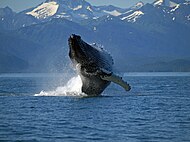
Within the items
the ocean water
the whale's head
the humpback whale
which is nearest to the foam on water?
the humpback whale

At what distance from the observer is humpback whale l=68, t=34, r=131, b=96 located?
94.7ft

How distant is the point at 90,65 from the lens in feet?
97.5

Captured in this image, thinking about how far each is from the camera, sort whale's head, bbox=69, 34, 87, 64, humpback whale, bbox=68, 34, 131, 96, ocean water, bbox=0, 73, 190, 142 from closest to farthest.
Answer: ocean water, bbox=0, 73, 190, 142 < whale's head, bbox=69, 34, 87, 64 < humpback whale, bbox=68, 34, 131, 96

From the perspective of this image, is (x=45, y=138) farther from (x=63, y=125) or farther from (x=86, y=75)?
(x=86, y=75)

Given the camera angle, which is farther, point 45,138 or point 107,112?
point 107,112

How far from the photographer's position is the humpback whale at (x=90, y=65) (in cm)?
2886

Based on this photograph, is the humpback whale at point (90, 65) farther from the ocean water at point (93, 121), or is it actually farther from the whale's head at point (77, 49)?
the ocean water at point (93, 121)

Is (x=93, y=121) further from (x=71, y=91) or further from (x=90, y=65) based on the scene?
(x=71, y=91)

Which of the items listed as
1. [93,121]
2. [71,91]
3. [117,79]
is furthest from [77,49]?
[71,91]

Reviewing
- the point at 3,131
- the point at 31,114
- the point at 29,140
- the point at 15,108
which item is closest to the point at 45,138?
the point at 29,140

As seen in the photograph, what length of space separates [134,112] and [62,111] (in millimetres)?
3816

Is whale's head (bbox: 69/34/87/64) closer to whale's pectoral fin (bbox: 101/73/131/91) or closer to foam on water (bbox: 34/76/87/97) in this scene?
whale's pectoral fin (bbox: 101/73/131/91)

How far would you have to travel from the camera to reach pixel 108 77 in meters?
30.0

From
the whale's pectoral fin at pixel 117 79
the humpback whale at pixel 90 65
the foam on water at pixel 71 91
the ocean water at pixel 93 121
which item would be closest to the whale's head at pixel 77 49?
the humpback whale at pixel 90 65
